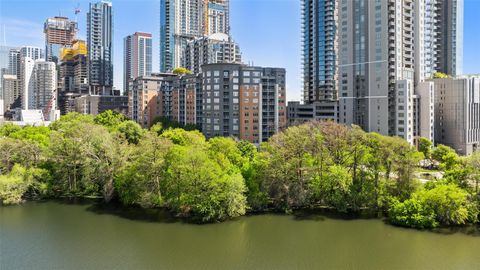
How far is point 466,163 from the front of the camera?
2969 centimetres

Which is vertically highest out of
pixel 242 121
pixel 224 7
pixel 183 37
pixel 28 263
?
pixel 224 7

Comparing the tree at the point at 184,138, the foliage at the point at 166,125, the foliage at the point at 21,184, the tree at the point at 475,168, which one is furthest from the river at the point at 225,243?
the foliage at the point at 166,125

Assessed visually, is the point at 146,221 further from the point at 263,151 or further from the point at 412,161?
the point at 412,161

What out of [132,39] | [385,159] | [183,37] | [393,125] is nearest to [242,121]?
[393,125]

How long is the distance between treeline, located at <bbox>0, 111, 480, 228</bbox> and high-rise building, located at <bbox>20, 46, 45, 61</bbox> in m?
127

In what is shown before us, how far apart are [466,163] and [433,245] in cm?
806

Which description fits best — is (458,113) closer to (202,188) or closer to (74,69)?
(202,188)

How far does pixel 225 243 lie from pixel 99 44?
11426 cm

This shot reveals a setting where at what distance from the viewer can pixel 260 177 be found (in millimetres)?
32219

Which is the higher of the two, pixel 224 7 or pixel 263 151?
pixel 224 7

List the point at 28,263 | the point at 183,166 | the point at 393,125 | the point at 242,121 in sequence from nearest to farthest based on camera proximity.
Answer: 1. the point at 28,263
2. the point at 183,166
3. the point at 393,125
4. the point at 242,121

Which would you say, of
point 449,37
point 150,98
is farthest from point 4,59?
point 449,37

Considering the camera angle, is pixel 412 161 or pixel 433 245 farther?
pixel 412 161

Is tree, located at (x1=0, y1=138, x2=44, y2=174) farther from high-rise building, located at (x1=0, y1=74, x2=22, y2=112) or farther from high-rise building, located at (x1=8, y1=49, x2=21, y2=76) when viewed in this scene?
high-rise building, located at (x1=8, y1=49, x2=21, y2=76)
